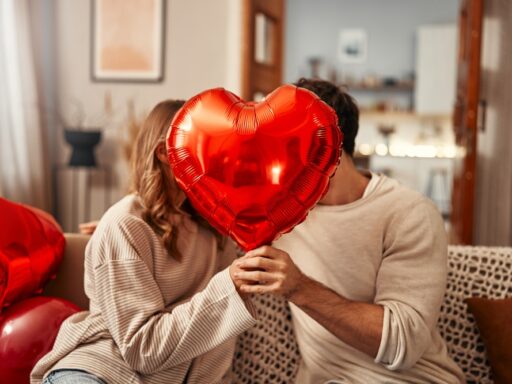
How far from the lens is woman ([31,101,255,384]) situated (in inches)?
46.4

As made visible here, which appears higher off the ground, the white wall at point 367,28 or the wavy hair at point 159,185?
the white wall at point 367,28

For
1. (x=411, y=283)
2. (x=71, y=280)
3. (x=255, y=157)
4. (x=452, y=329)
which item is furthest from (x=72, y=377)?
(x=452, y=329)

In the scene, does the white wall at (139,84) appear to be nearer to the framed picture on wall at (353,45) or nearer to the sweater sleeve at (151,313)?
the sweater sleeve at (151,313)

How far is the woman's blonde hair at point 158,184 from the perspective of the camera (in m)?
1.35

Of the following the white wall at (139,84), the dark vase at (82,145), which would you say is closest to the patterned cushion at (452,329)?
the white wall at (139,84)

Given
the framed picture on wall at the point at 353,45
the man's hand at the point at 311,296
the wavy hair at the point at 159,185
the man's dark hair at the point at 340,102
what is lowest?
the man's hand at the point at 311,296

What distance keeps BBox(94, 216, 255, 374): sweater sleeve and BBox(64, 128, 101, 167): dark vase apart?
116 inches

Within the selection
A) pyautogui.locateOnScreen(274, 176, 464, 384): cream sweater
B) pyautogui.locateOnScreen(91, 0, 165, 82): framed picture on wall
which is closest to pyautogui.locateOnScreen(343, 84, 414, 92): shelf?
Answer: pyautogui.locateOnScreen(91, 0, 165, 82): framed picture on wall

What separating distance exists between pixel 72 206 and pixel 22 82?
2.85 ft

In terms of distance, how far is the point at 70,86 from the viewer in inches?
176

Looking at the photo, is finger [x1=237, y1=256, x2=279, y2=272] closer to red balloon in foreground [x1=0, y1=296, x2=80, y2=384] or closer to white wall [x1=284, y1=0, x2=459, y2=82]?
red balloon in foreground [x1=0, y1=296, x2=80, y2=384]

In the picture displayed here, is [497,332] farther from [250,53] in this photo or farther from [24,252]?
[250,53]

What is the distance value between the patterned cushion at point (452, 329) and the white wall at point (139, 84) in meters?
2.61

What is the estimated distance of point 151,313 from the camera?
122 cm
